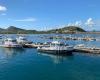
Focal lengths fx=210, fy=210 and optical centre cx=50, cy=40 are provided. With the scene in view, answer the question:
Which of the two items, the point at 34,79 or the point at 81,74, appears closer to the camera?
the point at 34,79

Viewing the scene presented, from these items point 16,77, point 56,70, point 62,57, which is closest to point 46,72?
point 56,70

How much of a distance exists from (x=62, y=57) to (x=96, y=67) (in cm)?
1715

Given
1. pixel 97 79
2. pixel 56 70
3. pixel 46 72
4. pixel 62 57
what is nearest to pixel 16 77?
pixel 46 72

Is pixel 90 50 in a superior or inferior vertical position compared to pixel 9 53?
superior

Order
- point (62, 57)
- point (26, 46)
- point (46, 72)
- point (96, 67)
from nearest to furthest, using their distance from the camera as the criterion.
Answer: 1. point (46, 72)
2. point (96, 67)
3. point (62, 57)
4. point (26, 46)

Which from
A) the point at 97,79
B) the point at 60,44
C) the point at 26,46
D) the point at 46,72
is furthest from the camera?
the point at 26,46

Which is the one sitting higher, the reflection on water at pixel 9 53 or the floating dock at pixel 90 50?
the floating dock at pixel 90 50

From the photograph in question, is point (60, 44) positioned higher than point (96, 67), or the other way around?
point (60, 44)

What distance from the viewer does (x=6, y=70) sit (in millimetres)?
47781

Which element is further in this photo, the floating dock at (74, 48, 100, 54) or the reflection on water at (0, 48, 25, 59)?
the floating dock at (74, 48, 100, 54)

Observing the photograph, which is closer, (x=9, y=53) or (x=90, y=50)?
(x=90, y=50)

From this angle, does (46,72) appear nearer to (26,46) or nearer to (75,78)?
(75,78)

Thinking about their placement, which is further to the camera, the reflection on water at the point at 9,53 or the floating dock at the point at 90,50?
the floating dock at the point at 90,50

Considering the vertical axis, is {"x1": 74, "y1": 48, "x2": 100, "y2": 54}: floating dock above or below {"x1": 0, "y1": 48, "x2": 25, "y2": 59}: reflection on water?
above
